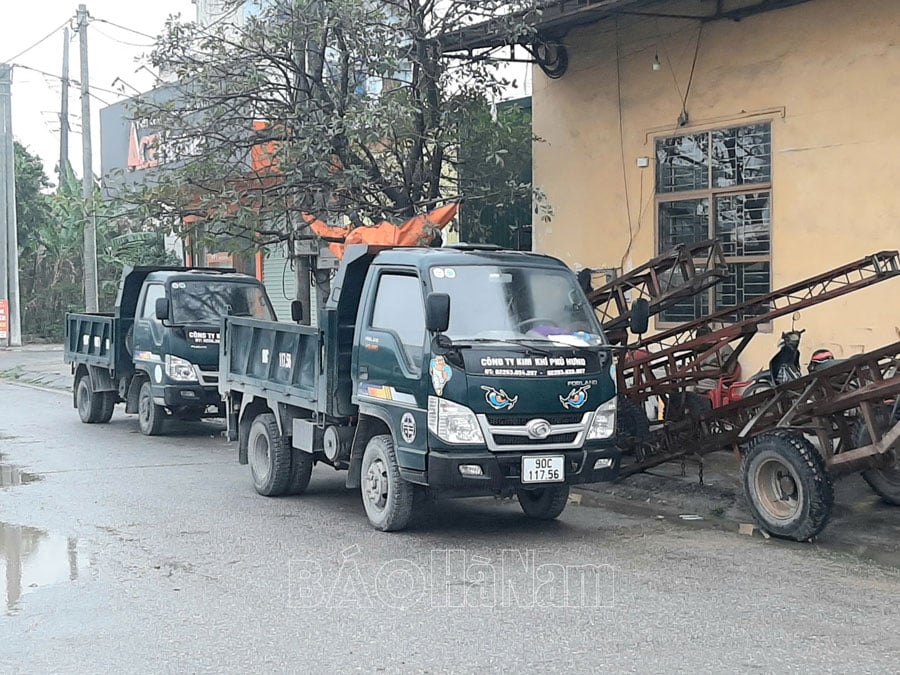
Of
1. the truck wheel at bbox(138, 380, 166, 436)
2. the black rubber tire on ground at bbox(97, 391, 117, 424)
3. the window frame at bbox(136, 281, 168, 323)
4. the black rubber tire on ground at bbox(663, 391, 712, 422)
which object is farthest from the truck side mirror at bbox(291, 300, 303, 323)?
the black rubber tire on ground at bbox(97, 391, 117, 424)

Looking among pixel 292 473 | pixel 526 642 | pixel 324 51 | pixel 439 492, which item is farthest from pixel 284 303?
pixel 526 642

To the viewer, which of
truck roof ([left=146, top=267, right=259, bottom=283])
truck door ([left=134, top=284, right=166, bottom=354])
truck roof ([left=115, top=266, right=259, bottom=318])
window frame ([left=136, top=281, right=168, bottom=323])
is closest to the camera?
truck door ([left=134, top=284, right=166, bottom=354])

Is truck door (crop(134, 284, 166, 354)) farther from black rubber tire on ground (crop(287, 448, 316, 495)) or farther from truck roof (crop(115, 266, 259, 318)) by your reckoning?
black rubber tire on ground (crop(287, 448, 316, 495))

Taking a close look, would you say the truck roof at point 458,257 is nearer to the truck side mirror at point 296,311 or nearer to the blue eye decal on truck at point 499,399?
the blue eye decal on truck at point 499,399

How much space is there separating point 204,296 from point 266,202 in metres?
1.68

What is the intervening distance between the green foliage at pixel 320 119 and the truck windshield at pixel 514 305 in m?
4.99

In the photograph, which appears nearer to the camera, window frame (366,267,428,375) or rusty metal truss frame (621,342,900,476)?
rusty metal truss frame (621,342,900,476)

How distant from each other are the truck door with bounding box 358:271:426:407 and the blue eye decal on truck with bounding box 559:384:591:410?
1075 mm

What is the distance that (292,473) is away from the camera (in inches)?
403

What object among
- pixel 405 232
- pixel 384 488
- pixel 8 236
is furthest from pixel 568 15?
pixel 8 236

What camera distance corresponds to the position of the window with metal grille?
1367 centimetres

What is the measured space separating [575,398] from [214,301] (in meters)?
8.29

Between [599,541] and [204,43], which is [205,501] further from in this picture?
[204,43]

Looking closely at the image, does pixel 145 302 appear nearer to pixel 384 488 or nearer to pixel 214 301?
pixel 214 301
